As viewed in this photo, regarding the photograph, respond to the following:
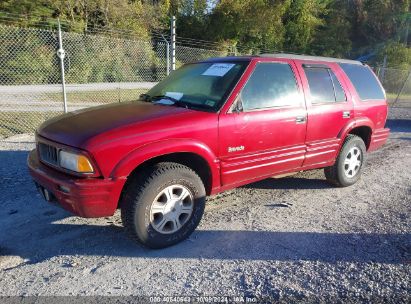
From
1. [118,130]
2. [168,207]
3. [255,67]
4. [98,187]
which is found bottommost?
[168,207]

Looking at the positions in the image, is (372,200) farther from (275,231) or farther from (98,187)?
(98,187)

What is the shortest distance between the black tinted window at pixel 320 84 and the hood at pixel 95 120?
180 cm

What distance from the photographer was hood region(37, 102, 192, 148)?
10.5ft

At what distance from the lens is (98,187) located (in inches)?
120

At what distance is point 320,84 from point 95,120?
2845 mm

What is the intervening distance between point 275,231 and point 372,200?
5.75 feet

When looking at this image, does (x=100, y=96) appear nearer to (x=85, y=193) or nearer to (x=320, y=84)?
(x=320, y=84)

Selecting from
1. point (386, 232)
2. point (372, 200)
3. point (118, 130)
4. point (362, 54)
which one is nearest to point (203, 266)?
point (118, 130)

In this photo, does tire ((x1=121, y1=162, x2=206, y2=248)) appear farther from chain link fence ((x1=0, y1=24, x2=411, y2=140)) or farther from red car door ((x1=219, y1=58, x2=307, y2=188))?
chain link fence ((x1=0, y1=24, x2=411, y2=140))

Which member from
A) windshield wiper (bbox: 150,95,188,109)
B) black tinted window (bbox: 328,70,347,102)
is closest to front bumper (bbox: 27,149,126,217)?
windshield wiper (bbox: 150,95,188,109)

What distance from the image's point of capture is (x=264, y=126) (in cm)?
398

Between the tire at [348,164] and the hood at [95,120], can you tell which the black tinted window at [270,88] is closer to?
the hood at [95,120]

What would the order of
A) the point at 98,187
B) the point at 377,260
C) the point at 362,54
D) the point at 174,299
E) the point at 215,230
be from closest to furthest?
the point at 174,299 → the point at 98,187 → the point at 377,260 → the point at 215,230 → the point at 362,54

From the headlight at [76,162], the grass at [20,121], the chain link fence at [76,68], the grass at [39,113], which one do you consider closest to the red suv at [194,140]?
the headlight at [76,162]
